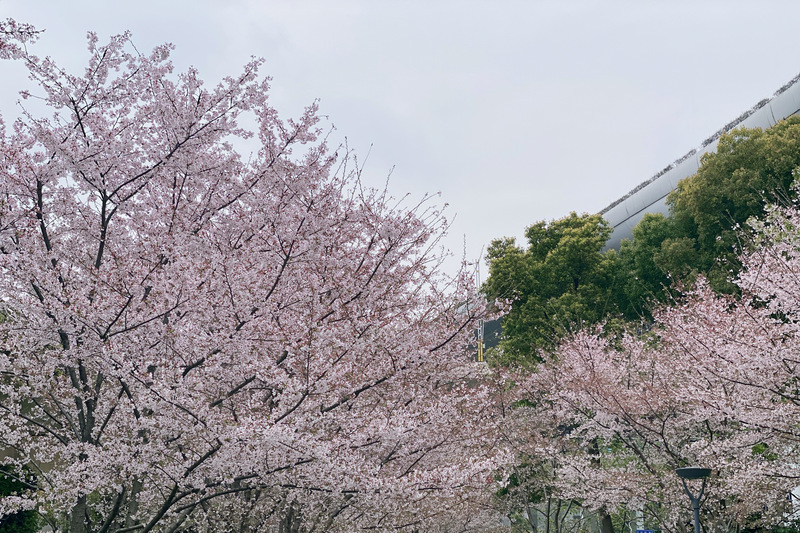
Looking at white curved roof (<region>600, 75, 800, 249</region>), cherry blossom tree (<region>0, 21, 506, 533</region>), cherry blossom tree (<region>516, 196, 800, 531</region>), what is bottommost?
cherry blossom tree (<region>516, 196, 800, 531</region>)

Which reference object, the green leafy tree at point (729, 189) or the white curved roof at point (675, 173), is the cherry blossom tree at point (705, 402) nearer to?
the green leafy tree at point (729, 189)

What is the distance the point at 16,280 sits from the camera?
7555mm

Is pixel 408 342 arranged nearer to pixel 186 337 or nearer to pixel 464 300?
pixel 464 300

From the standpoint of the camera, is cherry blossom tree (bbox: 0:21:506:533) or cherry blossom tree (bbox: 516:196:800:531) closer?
cherry blossom tree (bbox: 0:21:506:533)

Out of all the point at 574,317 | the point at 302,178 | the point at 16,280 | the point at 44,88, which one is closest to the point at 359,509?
the point at 302,178

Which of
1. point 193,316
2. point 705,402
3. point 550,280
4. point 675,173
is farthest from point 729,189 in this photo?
point 193,316

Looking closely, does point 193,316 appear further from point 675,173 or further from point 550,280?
point 675,173

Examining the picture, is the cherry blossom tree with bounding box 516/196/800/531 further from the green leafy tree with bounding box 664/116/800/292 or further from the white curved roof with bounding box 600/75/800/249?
the white curved roof with bounding box 600/75/800/249

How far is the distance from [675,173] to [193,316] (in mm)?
35224

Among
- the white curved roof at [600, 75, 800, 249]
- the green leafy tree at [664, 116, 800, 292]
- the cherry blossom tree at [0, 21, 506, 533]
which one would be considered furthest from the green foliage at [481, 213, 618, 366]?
the cherry blossom tree at [0, 21, 506, 533]

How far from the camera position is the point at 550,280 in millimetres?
31547

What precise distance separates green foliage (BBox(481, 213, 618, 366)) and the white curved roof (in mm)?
6226

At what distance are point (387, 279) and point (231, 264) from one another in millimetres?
2648

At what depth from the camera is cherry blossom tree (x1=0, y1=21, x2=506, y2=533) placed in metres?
6.98
